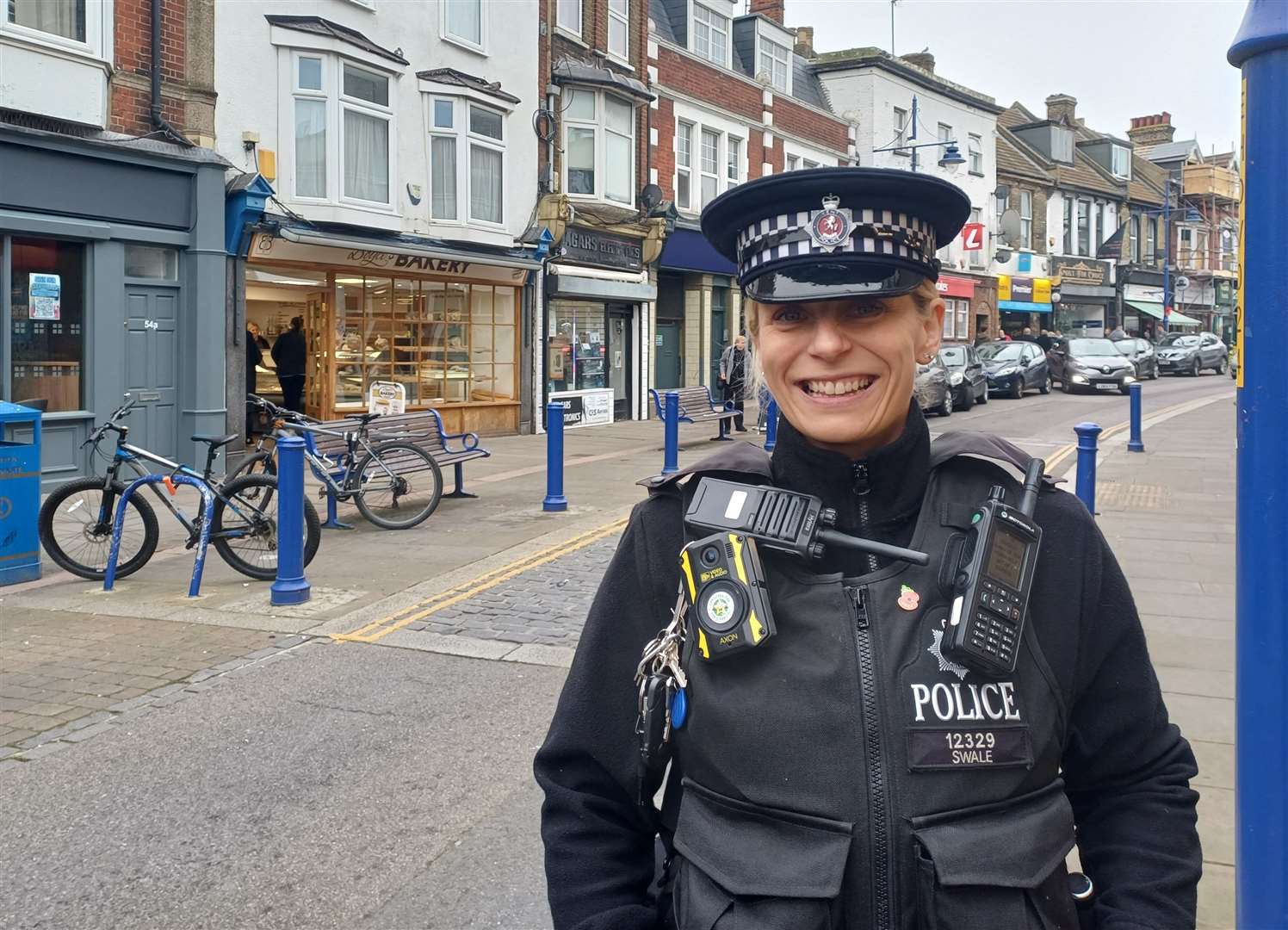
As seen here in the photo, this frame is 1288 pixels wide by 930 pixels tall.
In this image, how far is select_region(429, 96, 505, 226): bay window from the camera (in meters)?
17.8

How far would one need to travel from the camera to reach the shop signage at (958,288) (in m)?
36.7

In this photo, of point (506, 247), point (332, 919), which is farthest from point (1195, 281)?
point (332, 919)

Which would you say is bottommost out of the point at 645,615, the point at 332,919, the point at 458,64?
the point at 332,919

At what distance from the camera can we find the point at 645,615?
5.91 ft

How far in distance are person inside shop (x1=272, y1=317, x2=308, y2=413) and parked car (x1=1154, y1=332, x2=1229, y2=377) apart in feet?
99.7

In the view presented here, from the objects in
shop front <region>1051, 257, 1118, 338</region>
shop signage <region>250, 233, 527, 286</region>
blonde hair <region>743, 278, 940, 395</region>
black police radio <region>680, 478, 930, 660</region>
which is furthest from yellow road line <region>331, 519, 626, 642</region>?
shop front <region>1051, 257, 1118, 338</region>

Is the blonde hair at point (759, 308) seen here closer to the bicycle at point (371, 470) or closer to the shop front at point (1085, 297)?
the bicycle at point (371, 470)

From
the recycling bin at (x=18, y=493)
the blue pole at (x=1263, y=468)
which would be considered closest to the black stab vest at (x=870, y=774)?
the blue pole at (x=1263, y=468)

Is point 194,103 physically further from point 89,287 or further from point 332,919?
point 332,919

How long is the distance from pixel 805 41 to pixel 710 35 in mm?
10002

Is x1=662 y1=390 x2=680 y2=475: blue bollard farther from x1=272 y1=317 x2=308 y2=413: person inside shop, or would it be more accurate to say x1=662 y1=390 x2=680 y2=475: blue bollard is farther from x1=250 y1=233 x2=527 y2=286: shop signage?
x1=272 y1=317 x2=308 y2=413: person inside shop

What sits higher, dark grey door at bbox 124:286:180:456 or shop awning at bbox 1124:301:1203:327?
shop awning at bbox 1124:301:1203:327

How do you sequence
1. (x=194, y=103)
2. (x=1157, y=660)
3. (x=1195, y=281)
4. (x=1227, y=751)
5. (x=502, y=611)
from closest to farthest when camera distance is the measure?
1. (x=1227, y=751)
2. (x=1157, y=660)
3. (x=502, y=611)
4. (x=194, y=103)
5. (x=1195, y=281)

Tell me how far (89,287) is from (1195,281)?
54.5 meters
